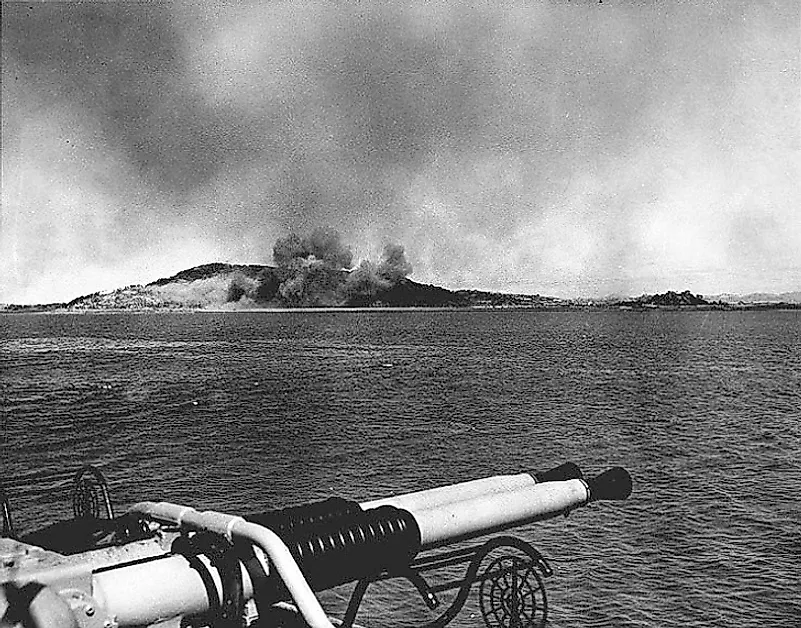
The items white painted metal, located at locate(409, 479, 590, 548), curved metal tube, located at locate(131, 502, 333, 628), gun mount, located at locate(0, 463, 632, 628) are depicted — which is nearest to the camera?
gun mount, located at locate(0, 463, 632, 628)

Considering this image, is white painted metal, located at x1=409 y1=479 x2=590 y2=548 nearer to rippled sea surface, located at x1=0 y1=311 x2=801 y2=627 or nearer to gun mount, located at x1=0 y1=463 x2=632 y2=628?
gun mount, located at x1=0 y1=463 x2=632 y2=628

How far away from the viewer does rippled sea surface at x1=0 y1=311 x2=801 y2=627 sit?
72.4 feet

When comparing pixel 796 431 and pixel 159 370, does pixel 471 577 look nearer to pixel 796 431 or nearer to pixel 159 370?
pixel 796 431

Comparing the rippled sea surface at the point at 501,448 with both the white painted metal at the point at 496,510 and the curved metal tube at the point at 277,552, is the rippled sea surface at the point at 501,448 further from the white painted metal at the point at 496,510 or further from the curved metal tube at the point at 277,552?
the white painted metal at the point at 496,510

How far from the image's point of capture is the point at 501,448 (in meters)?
41.2

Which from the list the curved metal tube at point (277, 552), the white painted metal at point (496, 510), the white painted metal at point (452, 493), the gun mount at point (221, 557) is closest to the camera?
the gun mount at point (221, 557)

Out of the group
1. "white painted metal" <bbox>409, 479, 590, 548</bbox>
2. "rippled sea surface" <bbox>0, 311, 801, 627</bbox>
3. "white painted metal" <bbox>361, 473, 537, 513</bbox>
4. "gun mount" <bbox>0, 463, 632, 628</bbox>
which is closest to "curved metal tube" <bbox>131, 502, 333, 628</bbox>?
"gun mount" <bbox>0, 463, 632, 628</bbox>

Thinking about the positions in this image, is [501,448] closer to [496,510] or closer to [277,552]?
[496,510]

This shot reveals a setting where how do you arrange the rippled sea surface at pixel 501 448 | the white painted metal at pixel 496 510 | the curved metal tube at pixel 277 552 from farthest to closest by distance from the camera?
the rippled sea surface at pixel 501 448 < the white painted metal at pixel 496 510 < the curved metal tube at pixel 277 552

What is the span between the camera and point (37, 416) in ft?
171

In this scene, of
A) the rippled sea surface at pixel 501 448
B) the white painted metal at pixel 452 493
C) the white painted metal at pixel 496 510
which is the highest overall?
the white painted metal at pixel 452 493

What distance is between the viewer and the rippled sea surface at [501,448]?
22.1 meters

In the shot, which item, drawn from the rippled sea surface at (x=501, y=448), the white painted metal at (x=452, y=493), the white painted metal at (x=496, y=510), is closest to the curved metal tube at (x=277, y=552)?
the white painted metal at (x=452, y=493)

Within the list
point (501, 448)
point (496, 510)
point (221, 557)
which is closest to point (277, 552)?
point (221, 557)
